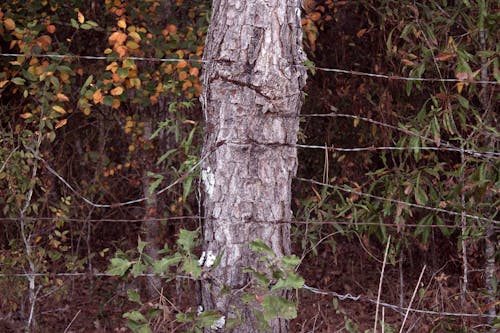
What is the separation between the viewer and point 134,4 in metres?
5.17

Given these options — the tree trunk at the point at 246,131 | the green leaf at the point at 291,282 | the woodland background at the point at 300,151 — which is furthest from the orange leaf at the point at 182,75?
the green leaf at the point at 291,282

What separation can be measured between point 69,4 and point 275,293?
11.5 ft

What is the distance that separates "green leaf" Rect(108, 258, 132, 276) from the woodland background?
1.24m

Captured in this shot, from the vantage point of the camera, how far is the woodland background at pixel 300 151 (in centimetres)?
427

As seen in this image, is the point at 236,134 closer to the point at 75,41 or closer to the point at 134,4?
the point at 134,4

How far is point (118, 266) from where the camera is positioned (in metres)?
2.40

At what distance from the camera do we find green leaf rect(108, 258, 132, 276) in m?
2.38

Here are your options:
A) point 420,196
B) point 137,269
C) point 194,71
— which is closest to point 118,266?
point 137,269

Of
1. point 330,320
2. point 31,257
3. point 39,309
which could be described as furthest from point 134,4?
point 330,320

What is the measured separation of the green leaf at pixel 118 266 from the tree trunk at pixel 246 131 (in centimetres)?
33

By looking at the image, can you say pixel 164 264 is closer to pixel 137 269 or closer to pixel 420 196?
pixel 137 269

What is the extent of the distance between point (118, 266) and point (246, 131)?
0.66 metres

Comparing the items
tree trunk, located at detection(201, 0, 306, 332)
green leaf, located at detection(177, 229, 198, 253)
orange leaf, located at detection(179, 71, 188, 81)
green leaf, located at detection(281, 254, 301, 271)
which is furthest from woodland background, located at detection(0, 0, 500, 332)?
green leaf, located at detection(281, 254, 301, 271)

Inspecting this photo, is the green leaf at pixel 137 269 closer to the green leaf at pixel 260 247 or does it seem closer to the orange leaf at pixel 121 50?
the green leaf at pixel 260 247
